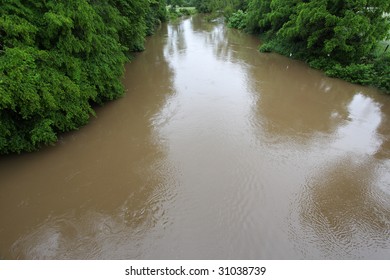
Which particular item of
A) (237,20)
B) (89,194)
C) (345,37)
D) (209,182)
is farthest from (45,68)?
(237,20)

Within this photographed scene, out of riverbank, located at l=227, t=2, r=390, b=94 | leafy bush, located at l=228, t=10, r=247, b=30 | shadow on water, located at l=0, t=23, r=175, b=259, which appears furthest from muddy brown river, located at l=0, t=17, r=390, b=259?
leafy bush, located at l=228, t=10, r=247, b=30

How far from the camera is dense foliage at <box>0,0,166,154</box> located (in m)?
6.61

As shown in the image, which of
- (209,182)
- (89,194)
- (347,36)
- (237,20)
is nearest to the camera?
(89,194)

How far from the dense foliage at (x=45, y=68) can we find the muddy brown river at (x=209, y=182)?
33.9 inches

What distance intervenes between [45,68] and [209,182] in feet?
17.9

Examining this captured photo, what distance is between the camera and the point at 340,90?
42.3 feet

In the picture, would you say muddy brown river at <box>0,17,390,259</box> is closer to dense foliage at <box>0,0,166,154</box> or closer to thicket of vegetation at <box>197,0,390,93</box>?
dense foliage at <box>0,0,166,154</box>

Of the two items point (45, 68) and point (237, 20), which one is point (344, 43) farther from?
point (237, 20)

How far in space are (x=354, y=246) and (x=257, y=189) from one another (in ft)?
7.88

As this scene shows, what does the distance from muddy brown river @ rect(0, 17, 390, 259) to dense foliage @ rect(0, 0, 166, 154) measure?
0.86 metres

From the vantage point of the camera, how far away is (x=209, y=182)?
23.8 ft

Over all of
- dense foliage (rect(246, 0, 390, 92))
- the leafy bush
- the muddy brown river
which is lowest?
the leafy bush

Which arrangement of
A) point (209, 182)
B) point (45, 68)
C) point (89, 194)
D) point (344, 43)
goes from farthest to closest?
point (344, 43) → point (45, 68) → point (209, 182) → point (89, 194)

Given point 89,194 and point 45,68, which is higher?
point 45,68
